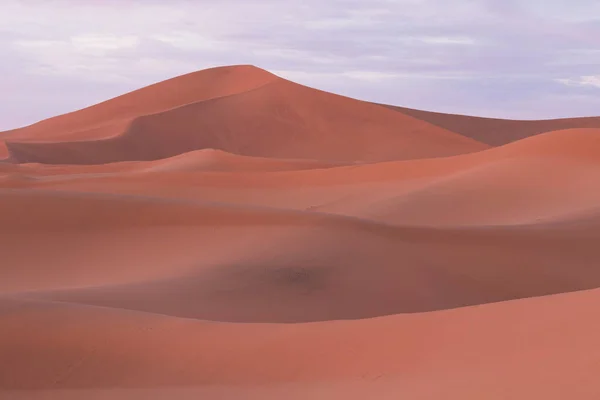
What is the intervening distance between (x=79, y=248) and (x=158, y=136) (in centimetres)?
3539

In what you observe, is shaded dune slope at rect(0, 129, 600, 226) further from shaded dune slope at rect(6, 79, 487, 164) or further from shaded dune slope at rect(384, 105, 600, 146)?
shaded dune slope at rect(384, 105, 600, 146)

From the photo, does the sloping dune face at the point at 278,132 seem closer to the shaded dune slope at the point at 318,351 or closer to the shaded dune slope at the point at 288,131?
the shaded dune slope at the point at 288,131

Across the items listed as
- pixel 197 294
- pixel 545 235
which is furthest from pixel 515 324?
pixel 545 235

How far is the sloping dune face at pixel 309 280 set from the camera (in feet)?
14.5

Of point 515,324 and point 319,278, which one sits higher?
point 515,324

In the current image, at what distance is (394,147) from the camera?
47281 mm

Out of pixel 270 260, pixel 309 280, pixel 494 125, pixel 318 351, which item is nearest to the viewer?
pixel 318 351

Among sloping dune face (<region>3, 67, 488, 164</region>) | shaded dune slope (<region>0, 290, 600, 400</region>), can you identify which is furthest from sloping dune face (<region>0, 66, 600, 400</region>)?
sloping dune face (<region>3, 67, 488, 164</region>)

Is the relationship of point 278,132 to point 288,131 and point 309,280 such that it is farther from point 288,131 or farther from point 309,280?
point 309,280

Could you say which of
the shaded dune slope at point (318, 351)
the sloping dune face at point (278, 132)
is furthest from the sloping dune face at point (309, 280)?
the sloping dune face at point (278, 132)

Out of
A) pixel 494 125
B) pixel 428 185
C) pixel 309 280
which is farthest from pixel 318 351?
pixel 494 125

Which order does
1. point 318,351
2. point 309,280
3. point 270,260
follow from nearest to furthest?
point 318,351
point 309,280
point 270,260

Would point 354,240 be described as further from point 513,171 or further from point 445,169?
point 445,169

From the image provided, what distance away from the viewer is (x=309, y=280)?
9.91 m
